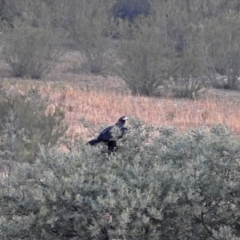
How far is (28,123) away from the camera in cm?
1106

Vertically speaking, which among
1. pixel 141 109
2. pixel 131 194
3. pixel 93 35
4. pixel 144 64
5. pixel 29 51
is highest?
pixel 131 194

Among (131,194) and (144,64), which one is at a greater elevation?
(131,194)

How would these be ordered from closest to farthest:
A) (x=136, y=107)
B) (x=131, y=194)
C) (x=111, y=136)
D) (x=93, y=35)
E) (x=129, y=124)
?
(x=131, y=194), (x=111, y=136), (x=129, y=124), (x=136, y=107), (x=93, y=35)

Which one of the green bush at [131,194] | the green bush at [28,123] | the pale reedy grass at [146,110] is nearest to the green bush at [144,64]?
the pale reedy grass at [146,110]

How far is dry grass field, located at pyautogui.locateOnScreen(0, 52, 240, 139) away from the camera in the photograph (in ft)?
48.7

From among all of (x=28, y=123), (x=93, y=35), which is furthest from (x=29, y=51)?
(x=28, y=123)

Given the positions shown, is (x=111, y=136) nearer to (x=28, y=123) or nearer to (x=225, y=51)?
(x=28, y=123)

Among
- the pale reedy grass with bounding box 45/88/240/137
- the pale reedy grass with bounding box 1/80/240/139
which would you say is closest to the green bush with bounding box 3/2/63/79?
the pale reedy grass with bounding box 1/80/240/139

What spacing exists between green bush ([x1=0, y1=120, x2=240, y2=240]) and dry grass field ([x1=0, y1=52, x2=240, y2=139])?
7.41m

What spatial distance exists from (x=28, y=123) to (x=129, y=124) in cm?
585

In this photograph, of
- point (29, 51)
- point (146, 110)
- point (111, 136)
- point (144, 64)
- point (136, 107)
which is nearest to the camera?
point (111, 136)

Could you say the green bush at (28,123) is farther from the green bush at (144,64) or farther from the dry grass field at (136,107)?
the green bush at (144,64)

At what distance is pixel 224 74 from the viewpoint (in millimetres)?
23312

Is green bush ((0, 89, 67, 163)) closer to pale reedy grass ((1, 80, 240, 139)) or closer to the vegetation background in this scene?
the vegetation background
